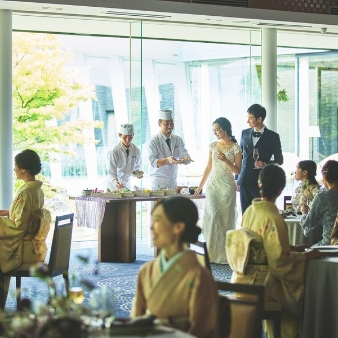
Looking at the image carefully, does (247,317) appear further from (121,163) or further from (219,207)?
(121,163)

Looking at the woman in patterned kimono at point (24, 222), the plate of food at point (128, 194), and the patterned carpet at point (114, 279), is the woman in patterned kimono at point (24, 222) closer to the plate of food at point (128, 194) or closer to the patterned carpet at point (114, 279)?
the patterned carpet at point (114, 279)

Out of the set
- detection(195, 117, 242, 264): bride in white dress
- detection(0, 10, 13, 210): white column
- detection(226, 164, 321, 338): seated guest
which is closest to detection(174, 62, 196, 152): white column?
detection(195, 117, 242, 264): bride in white dress

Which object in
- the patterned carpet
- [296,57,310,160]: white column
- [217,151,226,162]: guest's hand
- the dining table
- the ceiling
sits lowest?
the patterned carpet

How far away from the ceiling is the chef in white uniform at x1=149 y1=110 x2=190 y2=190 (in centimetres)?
141

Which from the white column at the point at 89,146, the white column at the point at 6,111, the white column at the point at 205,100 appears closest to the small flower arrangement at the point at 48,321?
A: the white column at the point at 6,111

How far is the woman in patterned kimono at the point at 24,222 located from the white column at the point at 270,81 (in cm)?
589

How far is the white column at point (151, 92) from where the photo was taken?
11.1 meters

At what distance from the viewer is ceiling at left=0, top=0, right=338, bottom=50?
377 inches

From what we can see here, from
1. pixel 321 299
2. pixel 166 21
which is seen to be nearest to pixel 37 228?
pixel 321 299

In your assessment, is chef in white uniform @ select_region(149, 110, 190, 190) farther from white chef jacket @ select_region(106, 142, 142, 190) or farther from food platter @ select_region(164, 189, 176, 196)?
food platter @ select_region(164, 189, 176, 196)

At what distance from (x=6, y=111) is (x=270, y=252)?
5.62 m

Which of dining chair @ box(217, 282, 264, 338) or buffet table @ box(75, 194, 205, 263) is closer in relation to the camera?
dining chair @ box(217, 282, 264, 338)

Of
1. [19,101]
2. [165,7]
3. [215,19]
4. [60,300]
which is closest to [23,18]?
[19,101]

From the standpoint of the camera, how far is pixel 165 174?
9734 millimetres
